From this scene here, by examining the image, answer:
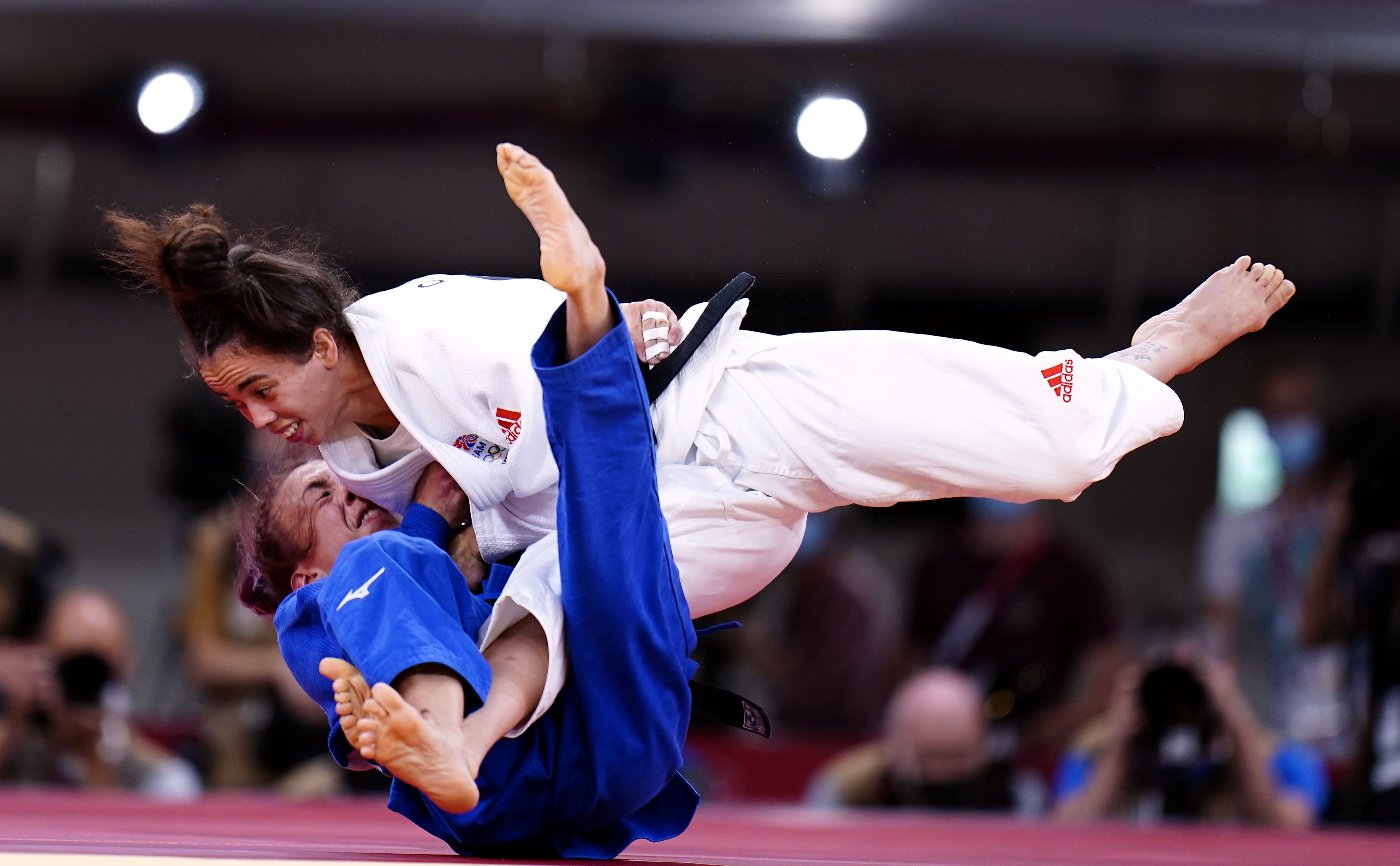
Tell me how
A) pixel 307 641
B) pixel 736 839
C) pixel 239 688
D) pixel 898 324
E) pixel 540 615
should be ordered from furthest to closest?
pixel 239 688, pixel 898 324, pixel 736 839, pixel 307 641, pixel 540 615

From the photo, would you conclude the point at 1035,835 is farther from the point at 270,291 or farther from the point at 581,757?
the point at 270,291

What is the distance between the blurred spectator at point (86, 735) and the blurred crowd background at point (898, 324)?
1cm

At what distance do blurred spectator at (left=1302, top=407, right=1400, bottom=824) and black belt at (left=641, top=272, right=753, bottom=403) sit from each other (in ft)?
7.55

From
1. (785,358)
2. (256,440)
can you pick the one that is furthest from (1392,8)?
(256,440)

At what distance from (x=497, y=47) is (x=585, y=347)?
3190 millimetres

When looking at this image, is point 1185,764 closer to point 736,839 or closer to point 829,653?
point 829,653

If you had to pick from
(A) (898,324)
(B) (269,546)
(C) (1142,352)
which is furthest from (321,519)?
(A) (898,324)

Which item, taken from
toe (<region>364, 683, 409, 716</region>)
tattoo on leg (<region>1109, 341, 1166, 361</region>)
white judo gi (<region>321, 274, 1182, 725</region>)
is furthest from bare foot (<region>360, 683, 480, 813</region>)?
tattoo on leg (<region>1109, 341, 1166, 361</region>)

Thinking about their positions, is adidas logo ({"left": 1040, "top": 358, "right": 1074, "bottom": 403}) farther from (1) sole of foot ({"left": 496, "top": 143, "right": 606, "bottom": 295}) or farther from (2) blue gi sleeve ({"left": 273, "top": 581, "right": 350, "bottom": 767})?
(2) blue gi sleeve ({"left": 273, "top": 581, "right": 350, "bottom": 767})

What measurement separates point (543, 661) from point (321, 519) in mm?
529

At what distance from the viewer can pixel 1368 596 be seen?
11.6ft

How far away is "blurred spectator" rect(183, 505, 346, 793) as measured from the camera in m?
3.96

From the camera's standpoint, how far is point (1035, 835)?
112 inches

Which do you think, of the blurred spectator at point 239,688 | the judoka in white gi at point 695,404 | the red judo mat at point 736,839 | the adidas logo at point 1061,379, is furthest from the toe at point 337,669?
the blurred spectator at point 239,688
